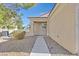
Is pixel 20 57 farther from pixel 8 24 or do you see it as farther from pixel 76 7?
pixel 76 7

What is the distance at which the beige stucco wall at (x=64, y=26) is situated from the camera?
1248 centimetres

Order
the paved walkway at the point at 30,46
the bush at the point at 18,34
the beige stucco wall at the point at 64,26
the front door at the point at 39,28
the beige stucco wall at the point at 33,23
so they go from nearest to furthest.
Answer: the beige stucco wall at the point at 64,26 → the bush at the point at 18,34 → the beige stucco wall at the point at 33,23 → the paved walkway at the point at 30,46 → the front door at the point at 39,28

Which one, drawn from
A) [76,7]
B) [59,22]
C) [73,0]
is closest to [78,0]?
[73,0]

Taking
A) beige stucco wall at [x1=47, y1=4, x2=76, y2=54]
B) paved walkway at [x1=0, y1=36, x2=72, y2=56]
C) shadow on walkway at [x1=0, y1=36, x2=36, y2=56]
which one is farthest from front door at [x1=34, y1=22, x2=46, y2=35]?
beige stucco wall at [x1=47, y1=4, x2=76, y2=54]

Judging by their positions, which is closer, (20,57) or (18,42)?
(20,57)

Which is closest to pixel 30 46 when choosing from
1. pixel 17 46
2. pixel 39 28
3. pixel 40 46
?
pixel 40 46

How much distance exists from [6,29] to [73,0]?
524cm

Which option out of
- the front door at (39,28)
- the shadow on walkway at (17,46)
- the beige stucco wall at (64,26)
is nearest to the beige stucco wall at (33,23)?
the front door at (39,28)

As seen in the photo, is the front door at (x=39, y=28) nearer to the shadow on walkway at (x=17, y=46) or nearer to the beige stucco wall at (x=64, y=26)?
the shadow on walkway at (x=17, y=46)

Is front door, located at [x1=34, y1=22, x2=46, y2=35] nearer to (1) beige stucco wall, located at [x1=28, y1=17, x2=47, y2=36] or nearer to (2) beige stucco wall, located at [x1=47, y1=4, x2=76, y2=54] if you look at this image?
(1) beige stucco wall, located at [x1=28, y1=17, x2=47, y2=36]

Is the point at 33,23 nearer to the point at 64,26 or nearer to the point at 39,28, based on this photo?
the point at 39,28

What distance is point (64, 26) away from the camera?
14.7 meters

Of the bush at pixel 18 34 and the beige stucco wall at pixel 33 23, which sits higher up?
the beige stucco wall at pixel 33 23

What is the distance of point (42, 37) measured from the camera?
14320 millimetres
